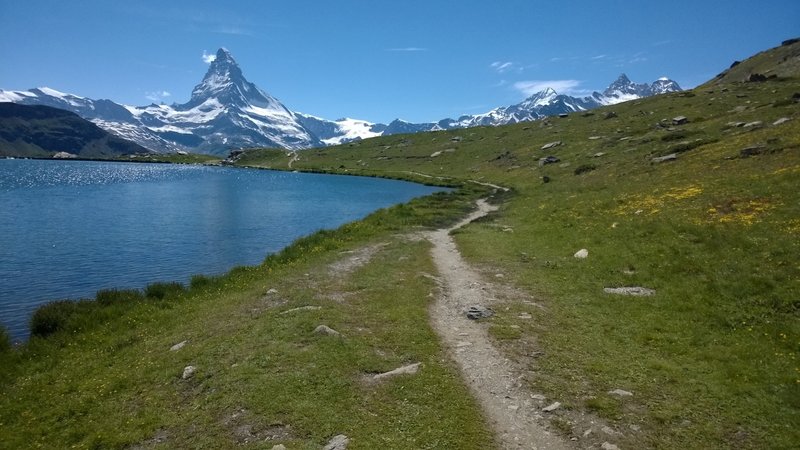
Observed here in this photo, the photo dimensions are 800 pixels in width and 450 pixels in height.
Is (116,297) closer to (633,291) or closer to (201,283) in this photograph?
(201,283)

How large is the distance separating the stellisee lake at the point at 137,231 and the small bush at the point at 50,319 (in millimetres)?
1449

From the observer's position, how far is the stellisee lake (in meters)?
37.2

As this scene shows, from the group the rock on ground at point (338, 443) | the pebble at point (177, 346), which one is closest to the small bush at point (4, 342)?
the pebble at point (177, 346)

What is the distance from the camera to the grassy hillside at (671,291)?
15.1 metres

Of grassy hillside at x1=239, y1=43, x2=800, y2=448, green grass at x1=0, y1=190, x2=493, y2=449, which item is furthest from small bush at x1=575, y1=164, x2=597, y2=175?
green grass at x1=0, y1=190, x2=493, y2=449

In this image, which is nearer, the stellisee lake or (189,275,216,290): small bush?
(189,275,216,290): small bush

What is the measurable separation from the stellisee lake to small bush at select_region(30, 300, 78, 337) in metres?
1.45

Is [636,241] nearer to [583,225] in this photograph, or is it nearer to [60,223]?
[583,225]

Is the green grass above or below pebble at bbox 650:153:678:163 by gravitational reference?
below

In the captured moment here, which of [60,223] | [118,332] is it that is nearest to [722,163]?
[118,332]

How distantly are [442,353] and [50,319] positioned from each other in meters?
22.3

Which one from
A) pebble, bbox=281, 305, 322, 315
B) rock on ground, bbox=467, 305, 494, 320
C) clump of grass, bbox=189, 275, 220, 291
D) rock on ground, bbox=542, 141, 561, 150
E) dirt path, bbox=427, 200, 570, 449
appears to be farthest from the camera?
rock on ground, bbox=542, 141, 561, 150

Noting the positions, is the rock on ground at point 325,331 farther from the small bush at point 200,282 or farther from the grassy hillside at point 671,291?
the small bush at point 200,282

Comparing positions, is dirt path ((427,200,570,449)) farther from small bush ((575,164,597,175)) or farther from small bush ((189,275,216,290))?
small bush ((575,164,597,175))
